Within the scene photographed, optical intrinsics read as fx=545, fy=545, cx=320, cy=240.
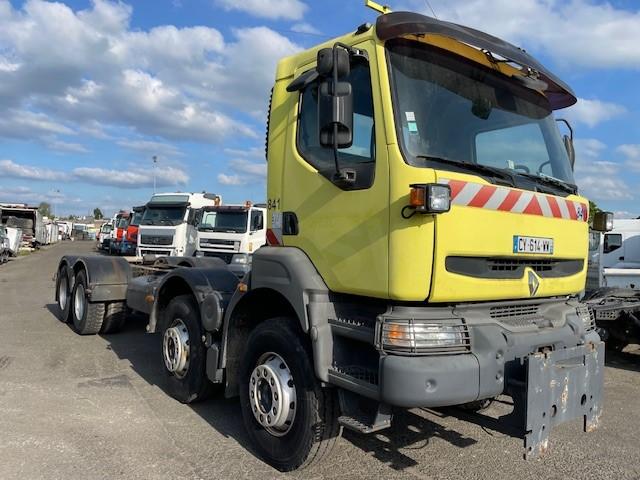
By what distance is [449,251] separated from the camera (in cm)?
325

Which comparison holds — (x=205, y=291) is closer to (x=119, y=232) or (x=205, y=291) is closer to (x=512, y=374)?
(x=512, y=374)

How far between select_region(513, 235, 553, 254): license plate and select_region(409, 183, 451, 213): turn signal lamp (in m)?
0.74

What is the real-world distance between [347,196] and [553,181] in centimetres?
161

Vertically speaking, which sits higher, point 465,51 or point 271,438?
point 465,51

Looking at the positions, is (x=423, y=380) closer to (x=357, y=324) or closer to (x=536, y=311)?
(x=357, y=324)

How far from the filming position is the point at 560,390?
3.38 m

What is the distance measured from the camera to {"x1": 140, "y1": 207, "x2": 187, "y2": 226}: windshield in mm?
16719

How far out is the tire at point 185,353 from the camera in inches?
201

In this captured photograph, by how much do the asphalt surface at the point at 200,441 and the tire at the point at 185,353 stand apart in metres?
0.20

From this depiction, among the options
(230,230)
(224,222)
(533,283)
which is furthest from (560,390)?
(224,222)

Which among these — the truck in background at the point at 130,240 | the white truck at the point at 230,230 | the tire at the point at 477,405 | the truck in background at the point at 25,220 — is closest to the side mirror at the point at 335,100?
the tire at the point at 477,405

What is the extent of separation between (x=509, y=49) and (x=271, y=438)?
3.27 meters

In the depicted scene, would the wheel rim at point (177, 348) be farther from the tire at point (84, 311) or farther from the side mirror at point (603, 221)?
the side mirror at point (603, 221)

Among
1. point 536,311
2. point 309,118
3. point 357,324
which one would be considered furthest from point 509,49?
point 357,324
